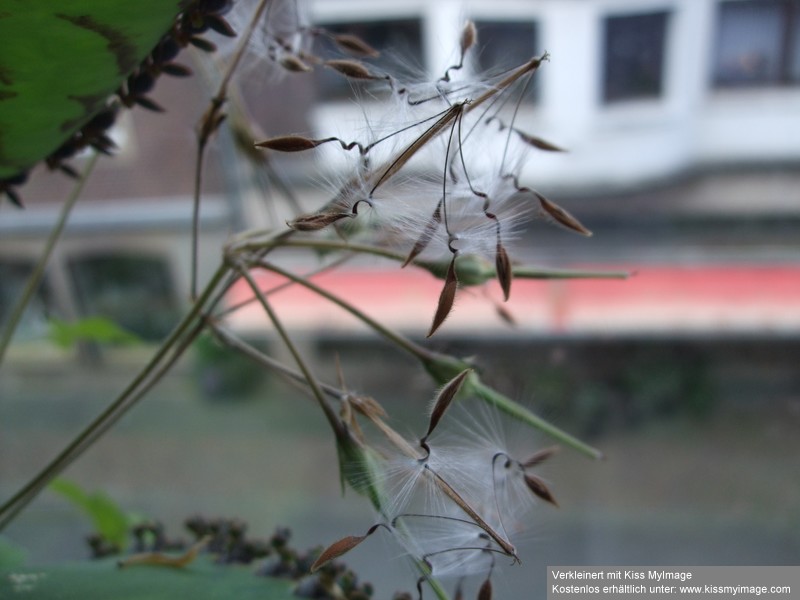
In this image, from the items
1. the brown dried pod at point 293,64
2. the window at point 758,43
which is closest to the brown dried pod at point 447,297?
the brown dried pod at point 293,64

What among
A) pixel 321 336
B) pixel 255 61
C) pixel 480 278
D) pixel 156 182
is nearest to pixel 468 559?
pixel 480 278

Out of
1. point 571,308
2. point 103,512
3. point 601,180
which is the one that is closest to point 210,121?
point 103,512

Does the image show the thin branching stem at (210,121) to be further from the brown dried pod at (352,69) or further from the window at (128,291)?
the window at (128,291)

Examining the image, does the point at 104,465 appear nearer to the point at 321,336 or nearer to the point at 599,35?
the point at 321,336

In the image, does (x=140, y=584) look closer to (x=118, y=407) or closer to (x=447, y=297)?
(x=118, y=407)

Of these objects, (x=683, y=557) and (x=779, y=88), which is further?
(x=779, y=88)

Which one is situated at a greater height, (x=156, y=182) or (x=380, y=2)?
(x=380, y=2)
